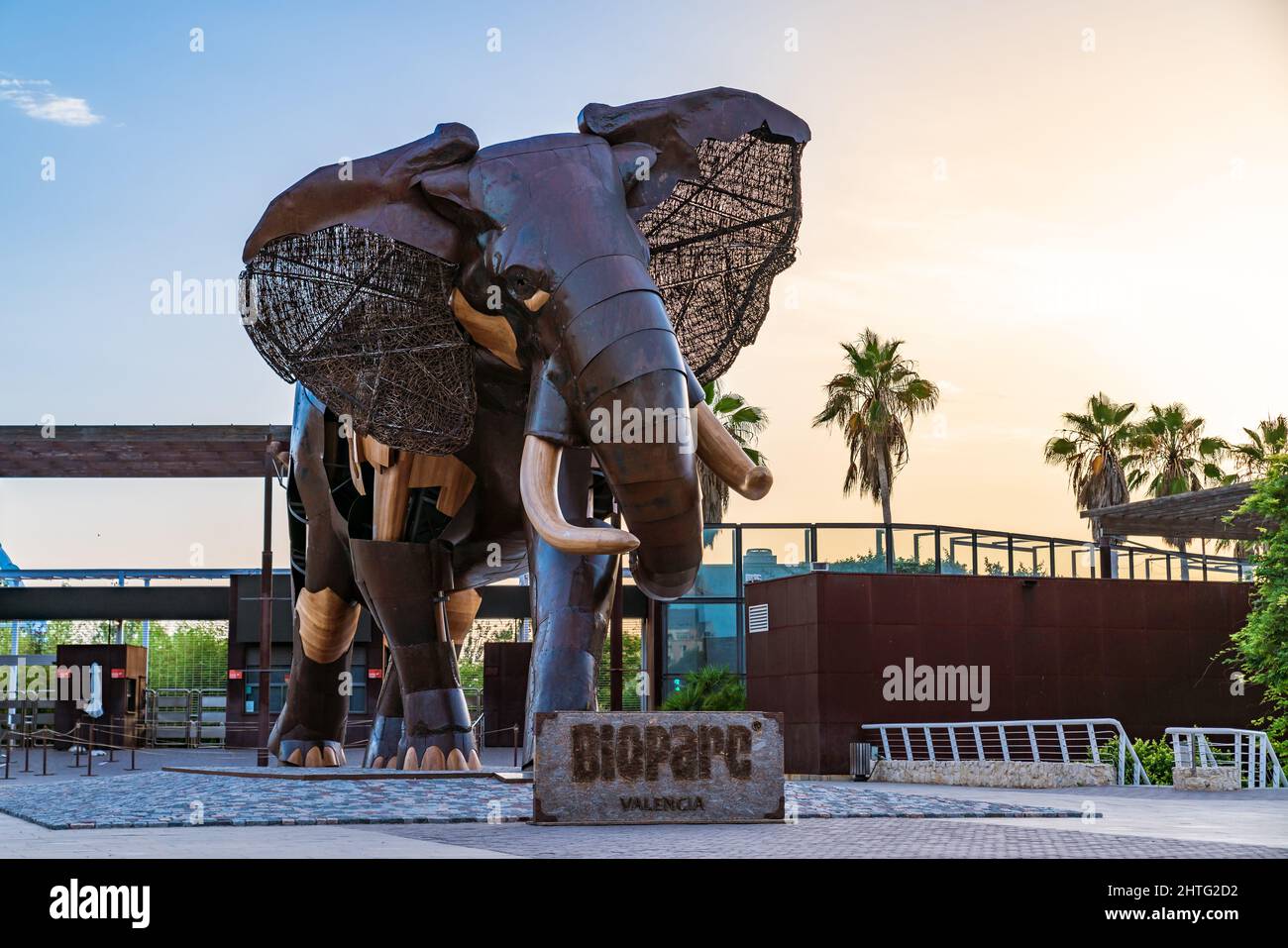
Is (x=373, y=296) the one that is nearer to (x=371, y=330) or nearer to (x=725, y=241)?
(x=371, y=330)

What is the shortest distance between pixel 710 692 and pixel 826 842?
22.6m

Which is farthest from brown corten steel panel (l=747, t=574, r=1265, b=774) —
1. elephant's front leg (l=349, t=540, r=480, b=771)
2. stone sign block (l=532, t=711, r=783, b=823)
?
stone sign block (l=532, t=711, r=783, b=823)

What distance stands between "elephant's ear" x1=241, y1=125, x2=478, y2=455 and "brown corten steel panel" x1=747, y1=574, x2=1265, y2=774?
1482 centimetres

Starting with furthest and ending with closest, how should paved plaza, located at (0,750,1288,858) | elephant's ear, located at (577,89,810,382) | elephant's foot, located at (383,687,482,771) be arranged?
elephant's foot, located at (383,687,482,771)
elephant's ear, located at (577,89,810,382)
paved plaza, located at (0,750,1288,858)

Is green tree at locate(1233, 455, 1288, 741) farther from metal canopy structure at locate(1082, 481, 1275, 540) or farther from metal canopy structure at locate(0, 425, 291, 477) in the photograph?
metal canopy structure at locate(0, 425, 291, 477)

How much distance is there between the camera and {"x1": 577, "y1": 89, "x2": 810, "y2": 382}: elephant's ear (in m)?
9.38

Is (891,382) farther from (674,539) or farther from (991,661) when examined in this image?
(674,539)

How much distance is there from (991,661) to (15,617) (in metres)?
22.8

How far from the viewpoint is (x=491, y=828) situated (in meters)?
7.27

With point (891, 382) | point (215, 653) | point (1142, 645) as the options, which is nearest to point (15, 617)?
point (891, 382)

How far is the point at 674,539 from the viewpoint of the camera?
818 cm

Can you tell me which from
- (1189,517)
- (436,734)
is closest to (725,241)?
(436,734)

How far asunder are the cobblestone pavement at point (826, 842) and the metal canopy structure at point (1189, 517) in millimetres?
18209

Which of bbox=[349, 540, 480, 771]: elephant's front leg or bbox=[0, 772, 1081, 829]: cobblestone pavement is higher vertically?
bbox=[349, 540, 480, 771]: elephant's front leg
